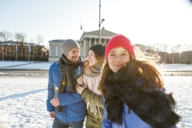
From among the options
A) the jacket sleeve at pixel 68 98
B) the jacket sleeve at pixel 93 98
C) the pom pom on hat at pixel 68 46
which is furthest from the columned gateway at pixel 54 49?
the jacket sleeve at pixel 93 98

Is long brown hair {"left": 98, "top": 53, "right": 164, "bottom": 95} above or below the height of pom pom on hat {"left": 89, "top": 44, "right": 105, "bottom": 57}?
below

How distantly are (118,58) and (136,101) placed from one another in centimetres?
44

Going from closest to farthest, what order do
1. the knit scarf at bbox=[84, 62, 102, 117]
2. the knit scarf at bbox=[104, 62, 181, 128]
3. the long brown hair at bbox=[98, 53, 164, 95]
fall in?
the knit scarf at bbox=[104, 62, 181, 128] < the long brown hair at bbox=[98, 53, 164, 95] < the knit scarf at bbox=[84, 62, 102, 117]

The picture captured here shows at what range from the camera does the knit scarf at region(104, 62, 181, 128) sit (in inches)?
53.2

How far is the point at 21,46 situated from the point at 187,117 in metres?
86.3

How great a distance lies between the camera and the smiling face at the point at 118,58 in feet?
5.46

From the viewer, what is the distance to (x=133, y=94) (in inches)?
57.2

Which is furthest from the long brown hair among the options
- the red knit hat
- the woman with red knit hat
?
the red knit hat

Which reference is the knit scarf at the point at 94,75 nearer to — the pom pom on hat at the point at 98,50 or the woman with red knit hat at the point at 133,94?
the pom pom on hat at the point at 98,50

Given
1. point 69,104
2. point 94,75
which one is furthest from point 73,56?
point 69,104

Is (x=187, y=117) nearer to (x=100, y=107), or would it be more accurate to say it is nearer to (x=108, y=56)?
(x=100, y=107)

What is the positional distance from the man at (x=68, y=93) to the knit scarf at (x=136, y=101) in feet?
3.42

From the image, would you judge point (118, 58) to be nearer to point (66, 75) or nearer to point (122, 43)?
point (122, 43)

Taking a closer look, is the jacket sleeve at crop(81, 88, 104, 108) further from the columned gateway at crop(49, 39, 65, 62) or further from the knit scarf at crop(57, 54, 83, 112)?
the columned gateway at crop(49, 39, 65, 62)
